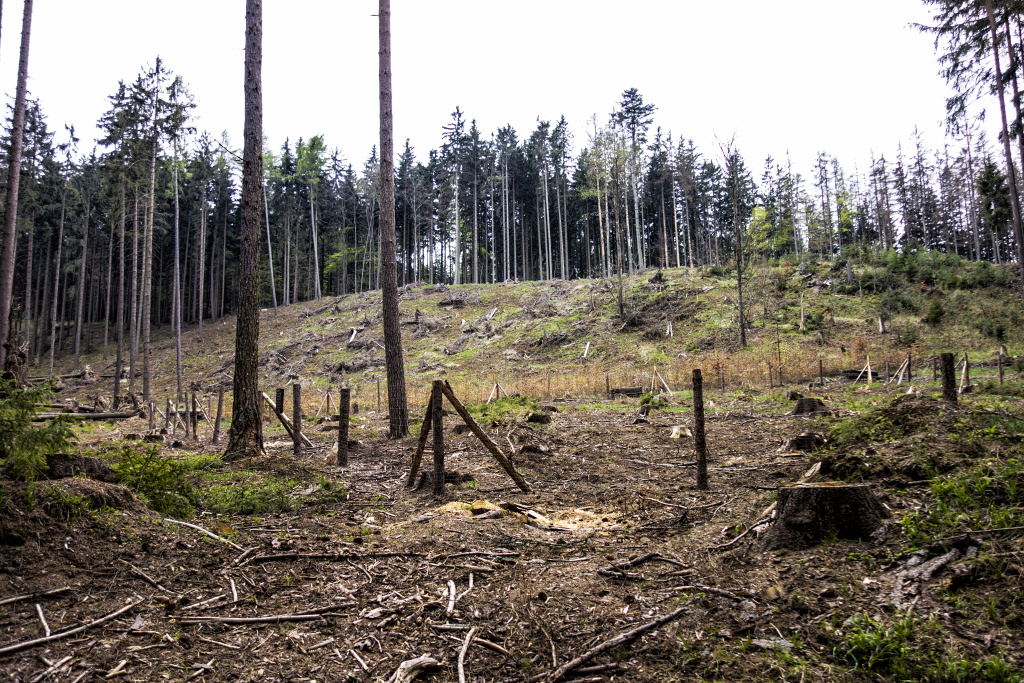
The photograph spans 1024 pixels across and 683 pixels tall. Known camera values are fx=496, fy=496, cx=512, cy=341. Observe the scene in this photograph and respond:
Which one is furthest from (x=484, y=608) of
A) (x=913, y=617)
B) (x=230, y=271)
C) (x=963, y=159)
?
(x=963, y=159)

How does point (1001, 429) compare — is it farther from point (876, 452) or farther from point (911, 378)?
point (911, 378)

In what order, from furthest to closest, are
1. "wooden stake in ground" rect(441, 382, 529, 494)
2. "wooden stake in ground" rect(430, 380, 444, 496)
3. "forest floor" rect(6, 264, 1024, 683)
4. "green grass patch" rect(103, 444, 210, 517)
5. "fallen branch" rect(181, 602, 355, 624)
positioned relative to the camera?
"wooden stake in ground" rect(441, 382, 529, 494), "wooden stake in ground" rect(430, 380, 444, 496), "green grass patch" rect(103, 444, 210, 517), "fallen branch" rect(181, 602, 355, 624), "forest floor" rect(6, 264, 1024, 683)

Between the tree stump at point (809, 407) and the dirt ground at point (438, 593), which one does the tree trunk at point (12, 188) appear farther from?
the tree stump at point (809, 407)

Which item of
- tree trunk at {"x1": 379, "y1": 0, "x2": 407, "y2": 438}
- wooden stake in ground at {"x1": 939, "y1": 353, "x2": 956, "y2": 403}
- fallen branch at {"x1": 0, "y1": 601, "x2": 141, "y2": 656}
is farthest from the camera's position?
tree trunk at {"x1": 379, "y1": 0, "x2": 407, "y2": 438}

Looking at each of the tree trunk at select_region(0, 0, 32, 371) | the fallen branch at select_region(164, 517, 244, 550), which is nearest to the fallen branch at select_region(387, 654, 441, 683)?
the fallen branch at select_region(164, 517, 244, 550)

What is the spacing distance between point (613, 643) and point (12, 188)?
19.2m

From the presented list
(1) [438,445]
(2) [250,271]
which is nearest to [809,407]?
(1) [438,445]

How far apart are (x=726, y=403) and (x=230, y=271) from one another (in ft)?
177

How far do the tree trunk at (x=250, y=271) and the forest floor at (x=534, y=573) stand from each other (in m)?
0.84

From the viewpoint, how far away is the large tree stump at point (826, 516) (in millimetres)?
4039

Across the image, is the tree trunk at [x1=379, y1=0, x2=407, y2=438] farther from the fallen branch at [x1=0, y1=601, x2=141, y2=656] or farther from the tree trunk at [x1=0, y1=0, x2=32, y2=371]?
the tree trunk at [x1=0, y1=0, x2=32, y2=371]

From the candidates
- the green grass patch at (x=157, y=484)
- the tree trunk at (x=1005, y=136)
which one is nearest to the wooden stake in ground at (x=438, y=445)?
the green grass patch at (x=157, y=484)

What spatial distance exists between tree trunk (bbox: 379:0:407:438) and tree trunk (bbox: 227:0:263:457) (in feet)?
9.86

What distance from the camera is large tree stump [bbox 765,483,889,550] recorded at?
404cm
